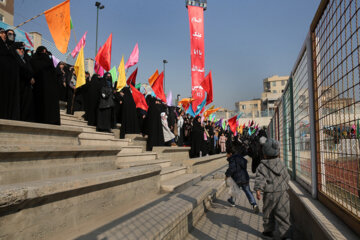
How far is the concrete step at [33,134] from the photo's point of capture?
12.1ft

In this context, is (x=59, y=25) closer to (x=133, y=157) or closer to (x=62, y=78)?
(x=62, y=78)

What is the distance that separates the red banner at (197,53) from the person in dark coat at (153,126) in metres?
3.76

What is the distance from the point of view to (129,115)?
10148 millimetres

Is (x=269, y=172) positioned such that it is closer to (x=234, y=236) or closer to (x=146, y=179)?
(x=234, y=236)

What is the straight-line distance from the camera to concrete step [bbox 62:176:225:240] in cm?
291

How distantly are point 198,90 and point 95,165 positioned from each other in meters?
9.92

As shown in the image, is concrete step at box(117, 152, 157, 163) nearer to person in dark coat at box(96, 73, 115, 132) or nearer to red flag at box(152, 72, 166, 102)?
person in dark coat at box(96, 73, 115, 132)

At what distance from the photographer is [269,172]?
436 cm

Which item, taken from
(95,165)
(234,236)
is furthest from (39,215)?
(234,236)

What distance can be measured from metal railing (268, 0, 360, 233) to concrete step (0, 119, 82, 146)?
12.2 ft

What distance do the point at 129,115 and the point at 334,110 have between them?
776 cm

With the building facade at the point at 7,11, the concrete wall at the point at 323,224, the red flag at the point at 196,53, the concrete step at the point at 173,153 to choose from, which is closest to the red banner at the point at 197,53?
the red flag at the point at 196,53

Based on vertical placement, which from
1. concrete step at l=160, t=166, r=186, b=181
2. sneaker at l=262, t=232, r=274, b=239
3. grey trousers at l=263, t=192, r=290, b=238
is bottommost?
sneaker at l=262, t=232, r=274, b=239

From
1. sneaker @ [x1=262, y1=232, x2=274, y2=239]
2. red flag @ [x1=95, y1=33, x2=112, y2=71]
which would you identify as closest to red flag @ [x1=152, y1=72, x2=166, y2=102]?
red flag @ [x1=95, y1=33, x2=112, y2=71]
